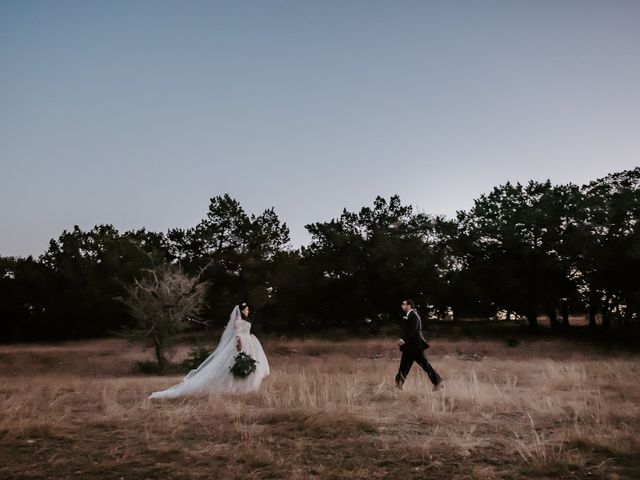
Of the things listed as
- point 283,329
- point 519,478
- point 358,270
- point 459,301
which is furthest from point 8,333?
point 519,478

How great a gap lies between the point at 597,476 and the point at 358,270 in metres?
34.7

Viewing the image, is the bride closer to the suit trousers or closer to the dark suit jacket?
the suit trousers

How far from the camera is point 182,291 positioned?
19234mm

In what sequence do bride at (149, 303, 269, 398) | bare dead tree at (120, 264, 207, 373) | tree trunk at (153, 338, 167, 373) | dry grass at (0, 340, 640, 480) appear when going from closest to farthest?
dry grass at (0, 340, 640, 480)
bride at (149, 303, 269, 398)
bare dead tree at (120, 264, 207, 373)
tree trunk at (153, 338, 167, 373)

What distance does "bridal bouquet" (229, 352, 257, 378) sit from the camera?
1161cm

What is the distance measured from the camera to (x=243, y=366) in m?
11.6

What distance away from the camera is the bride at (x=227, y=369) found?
11.5 meters

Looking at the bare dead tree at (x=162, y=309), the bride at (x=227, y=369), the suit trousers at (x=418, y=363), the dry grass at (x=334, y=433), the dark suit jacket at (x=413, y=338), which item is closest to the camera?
the dry grass at (x=334, y=433)

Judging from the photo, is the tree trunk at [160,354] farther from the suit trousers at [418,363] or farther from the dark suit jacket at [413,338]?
the dark suit jacket at [413,338]

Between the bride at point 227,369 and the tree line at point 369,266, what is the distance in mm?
22441

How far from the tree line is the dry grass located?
23170mm

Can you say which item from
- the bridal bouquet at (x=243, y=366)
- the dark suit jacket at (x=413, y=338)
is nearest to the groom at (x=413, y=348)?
the dark suit jacket at (x=413, y=338)

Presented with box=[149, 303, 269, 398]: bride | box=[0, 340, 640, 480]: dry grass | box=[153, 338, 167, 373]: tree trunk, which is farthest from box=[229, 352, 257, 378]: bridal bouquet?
box=[153, 338, 167, 373]: tree trunk

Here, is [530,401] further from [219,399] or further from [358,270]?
[358,270]
